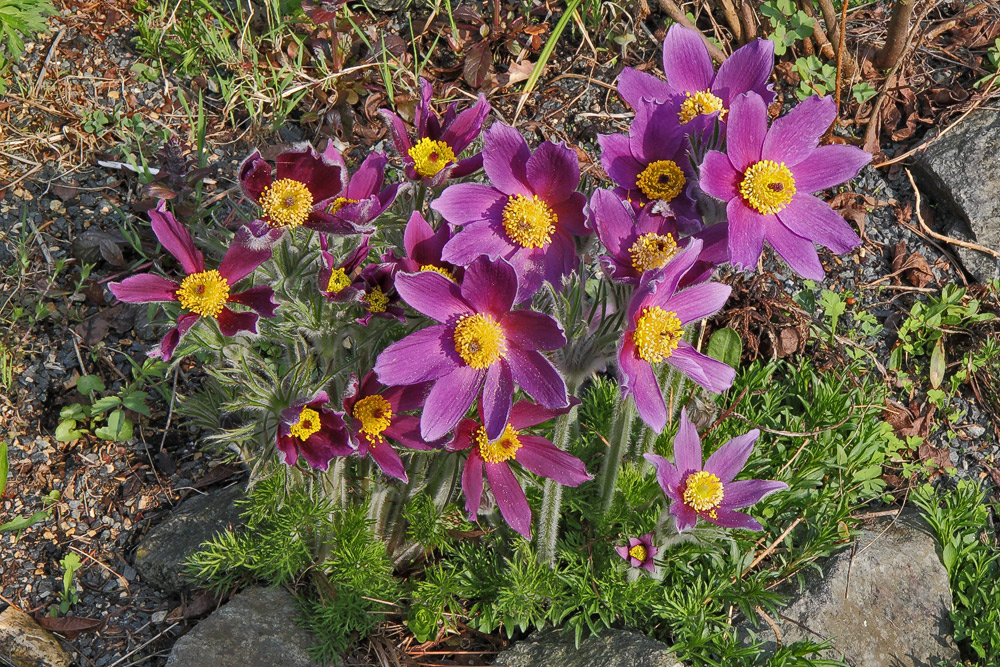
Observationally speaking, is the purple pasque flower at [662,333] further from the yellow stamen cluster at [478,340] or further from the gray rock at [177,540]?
the gray rock at [177,540]

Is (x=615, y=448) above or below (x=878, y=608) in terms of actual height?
above

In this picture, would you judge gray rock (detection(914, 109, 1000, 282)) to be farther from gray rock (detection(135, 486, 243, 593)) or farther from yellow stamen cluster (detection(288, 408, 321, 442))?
gray rock (detection(135, 486, 243, 593))

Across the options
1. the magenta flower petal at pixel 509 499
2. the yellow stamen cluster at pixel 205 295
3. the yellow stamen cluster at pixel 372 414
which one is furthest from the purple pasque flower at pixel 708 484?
the yellow stamen cluster at pixel 205 295

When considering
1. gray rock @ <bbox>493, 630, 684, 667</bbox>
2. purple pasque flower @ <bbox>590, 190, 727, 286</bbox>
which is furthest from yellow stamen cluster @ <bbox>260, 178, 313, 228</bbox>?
gray rock @ <bbox>493, 630, 684, 667</bbox>

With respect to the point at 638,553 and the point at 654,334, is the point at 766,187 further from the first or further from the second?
the point at 638,553

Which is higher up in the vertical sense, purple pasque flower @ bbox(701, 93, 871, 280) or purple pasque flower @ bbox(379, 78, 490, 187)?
purple pasque flower @ bbox(379, 78, 490, 187)

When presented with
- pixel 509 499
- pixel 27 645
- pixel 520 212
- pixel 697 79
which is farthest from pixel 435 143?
pixel 27 645
